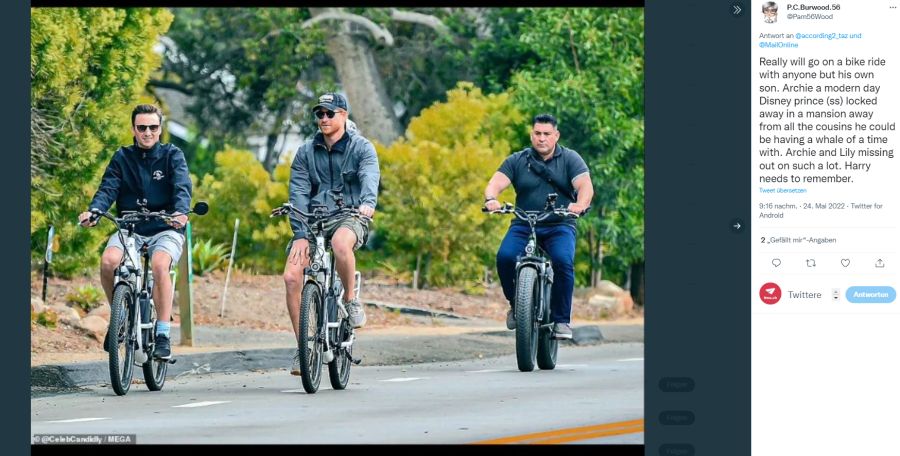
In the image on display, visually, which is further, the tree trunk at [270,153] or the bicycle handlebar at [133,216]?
the tree trunk at [270,153]

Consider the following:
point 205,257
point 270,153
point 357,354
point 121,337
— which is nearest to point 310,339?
point 121,337

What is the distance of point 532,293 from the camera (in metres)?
12.8

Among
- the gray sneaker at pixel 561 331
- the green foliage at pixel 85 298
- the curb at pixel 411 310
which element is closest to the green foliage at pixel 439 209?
the curb at pixel 411 310

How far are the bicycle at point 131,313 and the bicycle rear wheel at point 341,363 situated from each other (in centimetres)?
114

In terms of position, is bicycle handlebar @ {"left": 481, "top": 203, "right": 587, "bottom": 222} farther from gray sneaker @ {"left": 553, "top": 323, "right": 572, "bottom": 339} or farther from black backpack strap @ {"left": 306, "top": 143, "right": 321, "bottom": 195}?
black backpack strap @ {"left": 306, "top": 143, "right": 321, "bottom": 195}

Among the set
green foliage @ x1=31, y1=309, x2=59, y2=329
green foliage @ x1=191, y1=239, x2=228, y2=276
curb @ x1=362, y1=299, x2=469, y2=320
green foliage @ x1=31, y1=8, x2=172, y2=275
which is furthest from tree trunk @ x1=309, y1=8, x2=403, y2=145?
green foliage @ x1=31, y1=309, x2=59, y2=329

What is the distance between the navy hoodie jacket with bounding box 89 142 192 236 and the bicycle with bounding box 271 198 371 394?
0.72 meters

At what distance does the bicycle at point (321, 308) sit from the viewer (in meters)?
11.0

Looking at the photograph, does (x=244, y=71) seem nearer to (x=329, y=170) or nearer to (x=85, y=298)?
(x=85, y=298)

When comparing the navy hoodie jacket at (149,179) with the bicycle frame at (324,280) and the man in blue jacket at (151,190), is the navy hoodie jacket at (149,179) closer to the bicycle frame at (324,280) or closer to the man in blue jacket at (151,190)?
the man in blue jacket at (151,190)

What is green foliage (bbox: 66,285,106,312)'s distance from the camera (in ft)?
57.6

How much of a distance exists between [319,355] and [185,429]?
10.2ft
